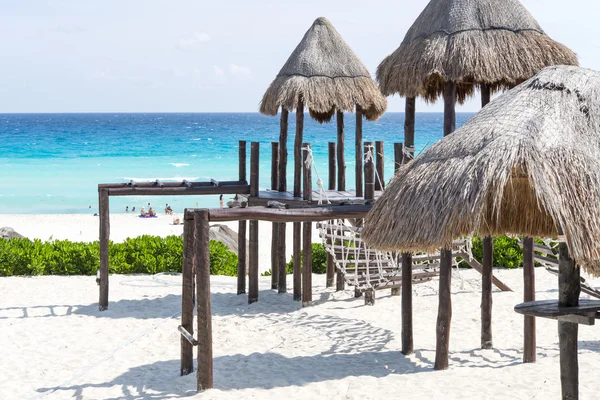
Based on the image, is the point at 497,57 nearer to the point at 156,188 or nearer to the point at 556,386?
the point at 556,386

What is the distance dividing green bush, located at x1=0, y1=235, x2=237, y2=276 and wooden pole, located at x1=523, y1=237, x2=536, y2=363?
237 inches

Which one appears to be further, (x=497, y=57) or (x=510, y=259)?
(x=510, y=259)

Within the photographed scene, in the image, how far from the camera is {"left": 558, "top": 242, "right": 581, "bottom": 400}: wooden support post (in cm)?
520

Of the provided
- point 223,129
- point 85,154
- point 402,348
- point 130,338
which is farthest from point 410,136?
point 223,129

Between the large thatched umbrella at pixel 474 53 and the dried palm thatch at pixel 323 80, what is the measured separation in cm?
218

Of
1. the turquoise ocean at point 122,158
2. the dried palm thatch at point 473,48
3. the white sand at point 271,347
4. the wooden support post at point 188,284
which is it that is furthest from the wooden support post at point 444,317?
the turquoise ocean at point 122,158

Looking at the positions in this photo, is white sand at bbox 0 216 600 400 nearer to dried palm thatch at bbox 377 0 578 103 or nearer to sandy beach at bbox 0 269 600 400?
sandy beach at bbox 0 269 600 400

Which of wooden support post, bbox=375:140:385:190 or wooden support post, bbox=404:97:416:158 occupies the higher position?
wooden support post, bbox=404:97:416:158

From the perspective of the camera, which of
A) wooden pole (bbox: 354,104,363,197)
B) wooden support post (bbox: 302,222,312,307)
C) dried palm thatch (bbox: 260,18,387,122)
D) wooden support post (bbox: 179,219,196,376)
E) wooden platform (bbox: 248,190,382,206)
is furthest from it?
dried palm thatch (bbox: 260,18,387,122)

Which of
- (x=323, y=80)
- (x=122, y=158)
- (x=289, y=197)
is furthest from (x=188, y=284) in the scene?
(x=122, y=158)

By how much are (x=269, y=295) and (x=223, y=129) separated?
63.1 meters

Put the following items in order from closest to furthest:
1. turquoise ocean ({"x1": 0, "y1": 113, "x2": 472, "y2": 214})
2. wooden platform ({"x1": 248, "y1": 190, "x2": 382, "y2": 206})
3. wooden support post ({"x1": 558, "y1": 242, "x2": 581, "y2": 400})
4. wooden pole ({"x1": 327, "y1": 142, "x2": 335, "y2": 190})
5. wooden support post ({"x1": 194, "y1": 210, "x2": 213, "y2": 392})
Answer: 1. wooden support post ({"x1": 558, "y1": 242, "x2": 581, "y2": 400})
2. wooden support post ({"x1": 194, "y1": 210, "x2": 213, "y2": 392})
3. wooden platform ({"x1": 248, "y1": 190, "x2": 382, "y2": 206})
4. wooden pole ({"x1": 327, "y1": 142, "x2": 335, "y2": 190})
5. turquoise ocean ({"x1": 0, "y1": 113, "x2": 472, "y2": 214})

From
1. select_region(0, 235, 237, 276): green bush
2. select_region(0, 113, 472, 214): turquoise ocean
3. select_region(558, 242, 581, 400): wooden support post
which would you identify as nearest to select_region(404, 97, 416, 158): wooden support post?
select_region(558, 242, 581, 400): wooden support post

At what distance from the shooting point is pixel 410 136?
330 inches
